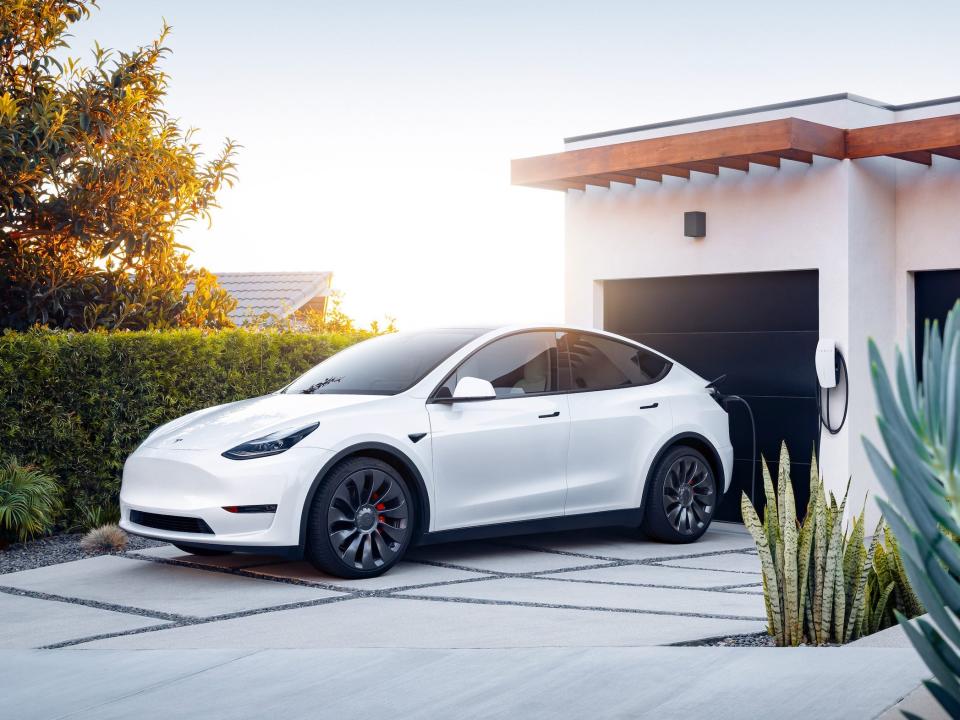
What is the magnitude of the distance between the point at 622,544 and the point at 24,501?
16.0 feet

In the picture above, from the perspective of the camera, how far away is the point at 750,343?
1209cm

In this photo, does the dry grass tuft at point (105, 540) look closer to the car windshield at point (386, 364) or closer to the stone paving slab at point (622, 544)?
the car windshield at point (386, 364)

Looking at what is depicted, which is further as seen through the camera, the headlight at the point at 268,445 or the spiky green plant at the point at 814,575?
the headlight at the point at 268,445

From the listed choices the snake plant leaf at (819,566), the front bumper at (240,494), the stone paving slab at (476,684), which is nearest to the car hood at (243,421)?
the front bumper at (240,494)

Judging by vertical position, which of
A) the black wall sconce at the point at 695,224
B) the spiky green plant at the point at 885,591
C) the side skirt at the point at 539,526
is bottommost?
the side skirt at the point at 539,526

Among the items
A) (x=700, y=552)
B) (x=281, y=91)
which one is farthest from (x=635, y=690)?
(x=281, y=91)

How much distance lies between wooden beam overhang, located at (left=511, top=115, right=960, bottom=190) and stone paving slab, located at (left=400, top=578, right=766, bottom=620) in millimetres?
4655

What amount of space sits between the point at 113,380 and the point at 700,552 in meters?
5.27

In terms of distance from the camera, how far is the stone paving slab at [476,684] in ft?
14.6

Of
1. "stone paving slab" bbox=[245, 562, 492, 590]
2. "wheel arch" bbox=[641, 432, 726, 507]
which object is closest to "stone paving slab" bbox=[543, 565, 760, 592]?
"stone paving slab" bbox=[245, 562, 492, 590]

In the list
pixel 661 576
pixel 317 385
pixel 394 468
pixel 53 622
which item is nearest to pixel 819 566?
pixel 661 576

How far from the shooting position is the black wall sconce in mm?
12297

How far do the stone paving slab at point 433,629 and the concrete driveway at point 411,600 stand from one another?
0.03ft

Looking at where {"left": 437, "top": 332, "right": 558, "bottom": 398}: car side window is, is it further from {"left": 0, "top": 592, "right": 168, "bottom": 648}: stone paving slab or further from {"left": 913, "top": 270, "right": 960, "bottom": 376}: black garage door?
{"left": 913, "top": 270, "right": 960, "bottom": 376}: black garage door
